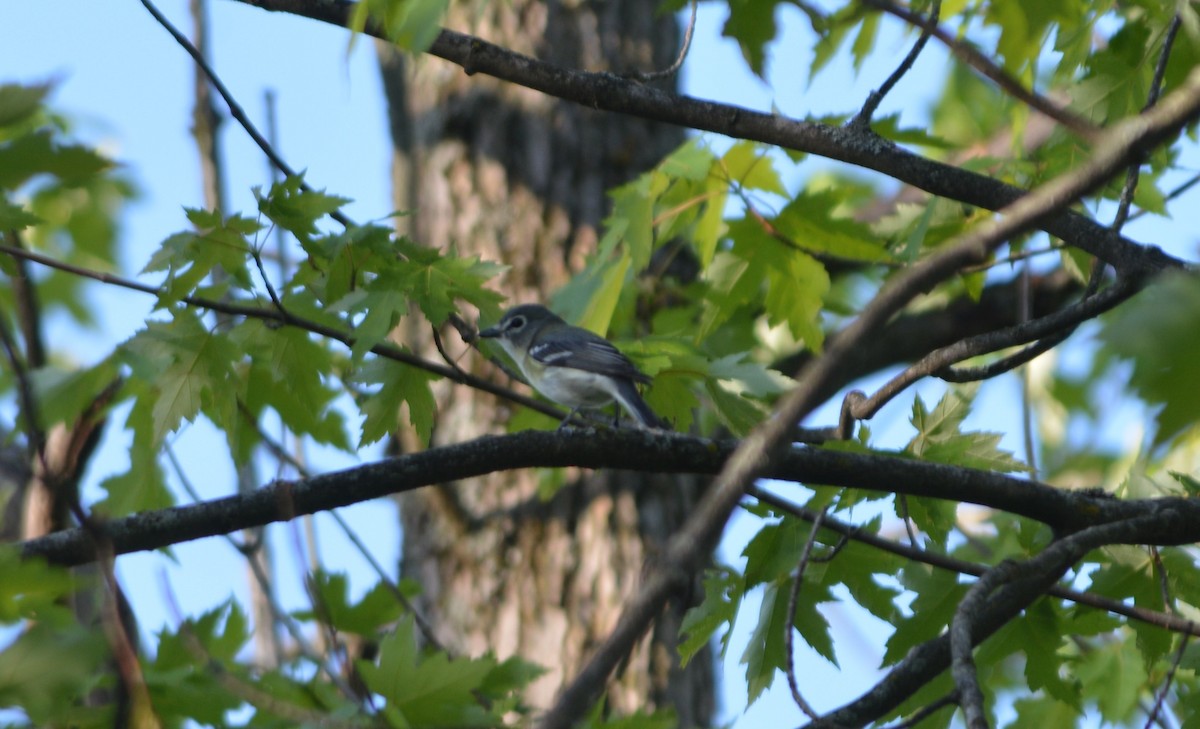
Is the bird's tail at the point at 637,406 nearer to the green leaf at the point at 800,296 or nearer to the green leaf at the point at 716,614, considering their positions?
the green leaf at the point at 800,296

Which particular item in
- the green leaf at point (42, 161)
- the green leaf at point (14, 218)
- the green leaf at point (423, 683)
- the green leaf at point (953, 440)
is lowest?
the green leaf at point (423, 683)

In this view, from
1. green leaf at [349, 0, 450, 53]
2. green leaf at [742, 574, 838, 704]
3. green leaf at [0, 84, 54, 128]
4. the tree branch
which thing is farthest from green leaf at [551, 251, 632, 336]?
green leaf at [0, 84, 54, 128]

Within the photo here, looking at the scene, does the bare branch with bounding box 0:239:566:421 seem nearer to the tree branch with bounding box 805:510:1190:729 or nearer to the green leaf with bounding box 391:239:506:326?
the green leaf with bounding box 391:239:506:326

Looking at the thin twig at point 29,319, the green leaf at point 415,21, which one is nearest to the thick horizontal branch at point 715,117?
the green leaf at point 415,21

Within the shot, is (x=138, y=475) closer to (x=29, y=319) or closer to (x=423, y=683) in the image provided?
(x=29, y=319)

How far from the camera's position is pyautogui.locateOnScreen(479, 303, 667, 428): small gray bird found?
3.66 meters

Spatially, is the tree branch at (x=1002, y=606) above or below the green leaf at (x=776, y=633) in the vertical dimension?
below

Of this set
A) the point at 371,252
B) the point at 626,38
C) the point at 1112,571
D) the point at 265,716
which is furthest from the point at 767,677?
the point at 626,38

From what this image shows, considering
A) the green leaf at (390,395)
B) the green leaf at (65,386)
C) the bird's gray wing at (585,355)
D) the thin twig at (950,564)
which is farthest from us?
the bird's gray wing at (585,355)

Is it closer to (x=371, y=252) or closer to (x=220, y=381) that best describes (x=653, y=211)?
(x=371, y=252)

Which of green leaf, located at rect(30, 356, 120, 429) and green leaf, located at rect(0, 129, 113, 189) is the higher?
green leaf, located at rect(30, 356, 120, 429)

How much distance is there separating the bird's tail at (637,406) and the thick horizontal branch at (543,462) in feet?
3.28

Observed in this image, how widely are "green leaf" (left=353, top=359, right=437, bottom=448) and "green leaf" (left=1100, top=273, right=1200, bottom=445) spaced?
211 cm

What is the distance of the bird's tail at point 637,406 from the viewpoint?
366 centimetres
